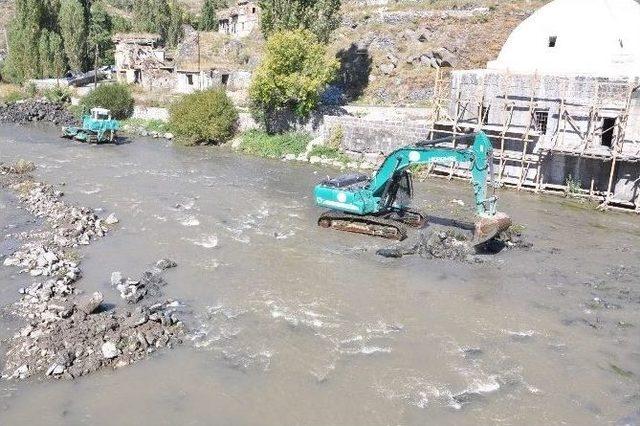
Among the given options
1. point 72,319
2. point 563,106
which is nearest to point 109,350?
point 72,319

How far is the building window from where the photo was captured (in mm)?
24225

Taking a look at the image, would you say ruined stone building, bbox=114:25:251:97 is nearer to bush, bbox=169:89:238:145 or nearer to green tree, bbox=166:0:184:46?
green tree, bbox=166:0:184:46

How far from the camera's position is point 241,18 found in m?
61.2

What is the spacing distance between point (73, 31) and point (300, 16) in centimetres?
3443

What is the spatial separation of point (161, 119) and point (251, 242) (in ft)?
84.1

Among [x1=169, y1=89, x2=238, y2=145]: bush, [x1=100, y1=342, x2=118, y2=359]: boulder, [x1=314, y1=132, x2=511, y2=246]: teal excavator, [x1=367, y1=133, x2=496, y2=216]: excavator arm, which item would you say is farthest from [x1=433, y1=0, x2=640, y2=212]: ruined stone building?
A: [x1=100, y1=342, x2=118, y2=359]: boulder

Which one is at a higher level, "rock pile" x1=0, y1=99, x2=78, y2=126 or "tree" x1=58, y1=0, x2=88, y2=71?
"tree" x1=58, y1=0, x2=88, y2=71

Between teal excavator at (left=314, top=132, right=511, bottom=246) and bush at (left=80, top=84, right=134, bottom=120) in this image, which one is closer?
teal excavator at (left=314, top=132, right=511, bottom=246)

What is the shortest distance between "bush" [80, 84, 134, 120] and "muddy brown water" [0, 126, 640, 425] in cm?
2135

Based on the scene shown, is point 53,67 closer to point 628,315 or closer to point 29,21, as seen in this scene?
point 29,21

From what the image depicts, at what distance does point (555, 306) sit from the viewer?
43.3 ft

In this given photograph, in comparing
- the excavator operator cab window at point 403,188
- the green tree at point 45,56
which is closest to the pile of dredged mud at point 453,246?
the excavator operator cab window at point 403,188

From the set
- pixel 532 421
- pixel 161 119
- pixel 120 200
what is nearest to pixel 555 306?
pixel 532 421

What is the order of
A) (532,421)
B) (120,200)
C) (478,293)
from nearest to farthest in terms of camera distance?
(532,421) < (478,293) < (120,200)
